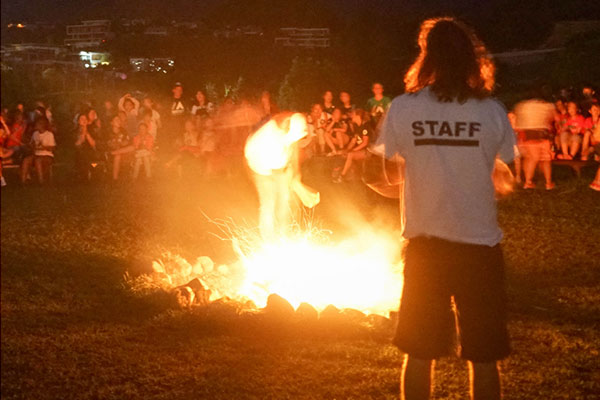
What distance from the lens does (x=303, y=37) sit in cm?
2222

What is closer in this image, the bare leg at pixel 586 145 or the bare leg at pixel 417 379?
the bare leg at pixel 417 379

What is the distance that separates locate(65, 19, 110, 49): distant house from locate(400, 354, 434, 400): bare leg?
394 inches

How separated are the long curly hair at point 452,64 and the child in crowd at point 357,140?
1073cm

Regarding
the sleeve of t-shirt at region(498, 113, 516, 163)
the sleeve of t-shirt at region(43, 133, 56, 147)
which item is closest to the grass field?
Answer: the sleeve of t-shirt at region(498, 113, 516, 163)

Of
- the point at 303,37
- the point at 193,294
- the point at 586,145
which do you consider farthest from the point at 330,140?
the point at 193,294

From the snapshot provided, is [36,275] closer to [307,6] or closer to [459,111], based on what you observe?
[459,111]

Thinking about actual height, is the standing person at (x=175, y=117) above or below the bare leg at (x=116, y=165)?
above

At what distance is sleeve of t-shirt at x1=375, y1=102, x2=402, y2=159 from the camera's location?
3623mm

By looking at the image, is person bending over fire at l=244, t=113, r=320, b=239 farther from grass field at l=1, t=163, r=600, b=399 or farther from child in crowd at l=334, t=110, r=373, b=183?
child in crowd at l=334, t=110, r=373, b=183

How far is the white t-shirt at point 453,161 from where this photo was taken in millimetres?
3500

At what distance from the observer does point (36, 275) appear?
9.27 metres

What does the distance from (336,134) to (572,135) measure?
441cm

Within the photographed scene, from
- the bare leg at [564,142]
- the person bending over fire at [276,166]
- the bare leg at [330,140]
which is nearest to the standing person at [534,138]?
the bare leg at [564,142]

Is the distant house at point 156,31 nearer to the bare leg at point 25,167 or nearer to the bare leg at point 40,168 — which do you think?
the bare leg at point 40,168
